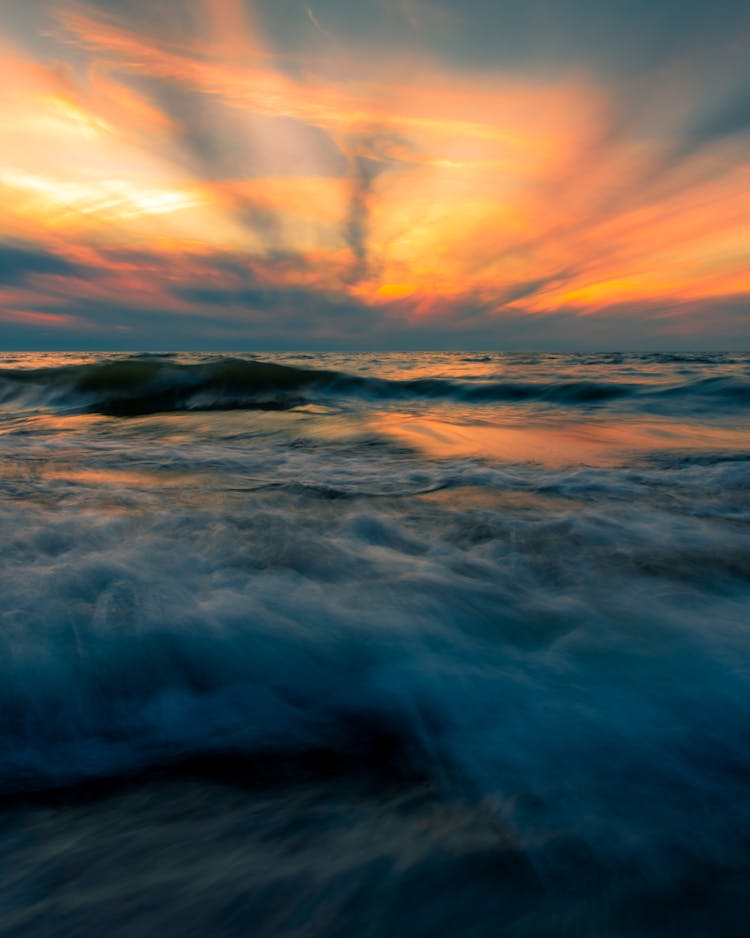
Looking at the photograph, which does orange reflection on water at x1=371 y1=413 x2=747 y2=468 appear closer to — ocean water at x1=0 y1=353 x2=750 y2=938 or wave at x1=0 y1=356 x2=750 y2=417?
ocean water at x1=0 y1=353 x2=750 y2=938

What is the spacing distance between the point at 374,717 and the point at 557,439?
16.3 ft

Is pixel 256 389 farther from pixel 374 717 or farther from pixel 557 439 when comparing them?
pixel 374 717

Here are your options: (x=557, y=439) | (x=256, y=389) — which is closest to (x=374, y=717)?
(x=557, y=439)

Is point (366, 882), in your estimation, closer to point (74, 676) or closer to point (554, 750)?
point (554, 750)

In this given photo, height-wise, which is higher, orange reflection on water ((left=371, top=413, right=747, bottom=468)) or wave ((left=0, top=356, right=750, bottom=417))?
wave ((left=0, top=356, right=750, bottom=417))

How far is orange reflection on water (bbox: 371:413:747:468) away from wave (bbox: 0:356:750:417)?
123 inches

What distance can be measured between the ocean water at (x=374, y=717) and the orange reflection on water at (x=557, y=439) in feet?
5.55

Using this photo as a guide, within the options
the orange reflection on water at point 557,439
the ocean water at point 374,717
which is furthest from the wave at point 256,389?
the ocean water at point 374,717

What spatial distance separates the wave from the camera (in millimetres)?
9773

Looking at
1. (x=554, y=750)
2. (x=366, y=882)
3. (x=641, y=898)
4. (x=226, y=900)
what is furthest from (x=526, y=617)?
(x=226, y=900)

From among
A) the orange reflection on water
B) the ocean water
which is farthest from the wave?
the ocean water

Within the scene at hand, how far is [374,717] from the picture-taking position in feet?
4.54

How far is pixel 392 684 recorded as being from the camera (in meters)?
1.48

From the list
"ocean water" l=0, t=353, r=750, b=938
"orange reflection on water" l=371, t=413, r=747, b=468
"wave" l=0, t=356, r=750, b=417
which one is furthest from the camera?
"wave" l=0, t=356, r=750, b=417
